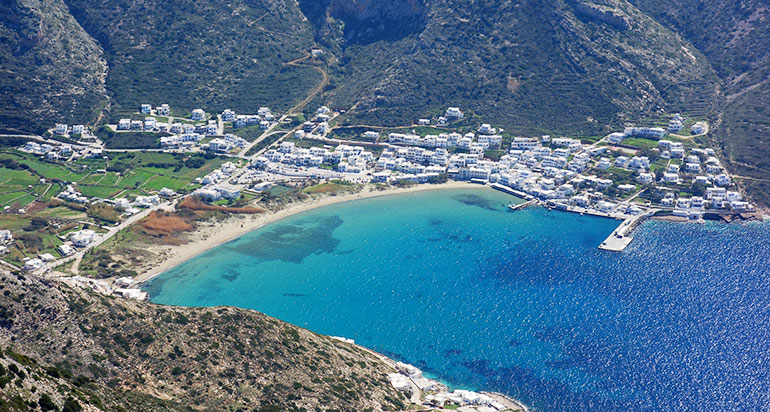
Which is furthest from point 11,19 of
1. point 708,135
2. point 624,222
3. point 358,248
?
point 708,135

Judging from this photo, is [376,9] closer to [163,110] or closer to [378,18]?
[378,18]

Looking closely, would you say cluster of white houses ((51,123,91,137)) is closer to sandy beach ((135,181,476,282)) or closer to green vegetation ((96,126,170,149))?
green vegetation ((96,126,170,149))

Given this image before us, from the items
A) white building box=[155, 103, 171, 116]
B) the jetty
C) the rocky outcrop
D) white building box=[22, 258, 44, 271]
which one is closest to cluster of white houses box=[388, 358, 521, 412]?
the jetty

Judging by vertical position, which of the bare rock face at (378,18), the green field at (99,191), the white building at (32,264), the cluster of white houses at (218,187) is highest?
the bare rock face at (378,18)

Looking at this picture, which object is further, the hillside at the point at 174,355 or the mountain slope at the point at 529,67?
the mountain slope at the point at 529,67

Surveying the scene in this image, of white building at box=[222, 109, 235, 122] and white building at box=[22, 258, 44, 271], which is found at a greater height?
white building at box=[222, 109, 235, 122]

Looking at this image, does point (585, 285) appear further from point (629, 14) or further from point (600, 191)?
point (629, 14)

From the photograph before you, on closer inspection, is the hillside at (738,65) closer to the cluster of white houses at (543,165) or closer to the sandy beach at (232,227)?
the cluster of white houses at (543,165)

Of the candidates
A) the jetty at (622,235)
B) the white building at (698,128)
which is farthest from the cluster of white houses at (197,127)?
the white building at (698,128)
